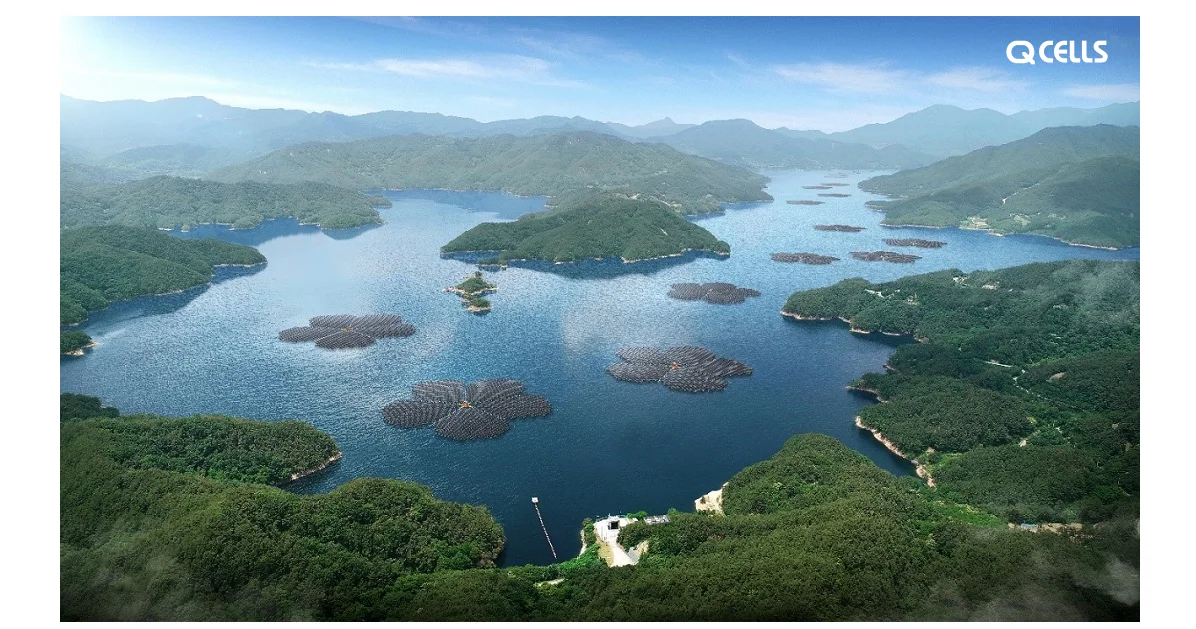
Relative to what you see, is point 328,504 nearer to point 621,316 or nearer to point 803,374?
point 803,374

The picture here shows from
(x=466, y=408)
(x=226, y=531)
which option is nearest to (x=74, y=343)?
(x=466, y=408)

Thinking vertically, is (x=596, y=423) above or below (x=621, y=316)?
below

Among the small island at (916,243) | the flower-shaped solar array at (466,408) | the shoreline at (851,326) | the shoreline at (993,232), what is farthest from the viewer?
the small island at (916,243)

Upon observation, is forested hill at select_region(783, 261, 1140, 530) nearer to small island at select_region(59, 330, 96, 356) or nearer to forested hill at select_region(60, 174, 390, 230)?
small island at select_region(59, 330, 96, 356)

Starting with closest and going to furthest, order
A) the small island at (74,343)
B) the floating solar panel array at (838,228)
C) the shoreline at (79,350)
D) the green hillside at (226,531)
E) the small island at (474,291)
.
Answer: the green hillside at (226,531) < the shoreline at (79,350) < the small island at (74,343) < the small island at (474,291) < the floating solar panel array at (838,228)

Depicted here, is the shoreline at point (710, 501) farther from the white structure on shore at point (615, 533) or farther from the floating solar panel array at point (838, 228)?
the floating solar panel array at point (838, 228)

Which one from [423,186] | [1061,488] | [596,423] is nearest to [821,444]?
[1061,488]

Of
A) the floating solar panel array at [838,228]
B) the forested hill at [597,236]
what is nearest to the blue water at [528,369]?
the forested hill at [597,236]
